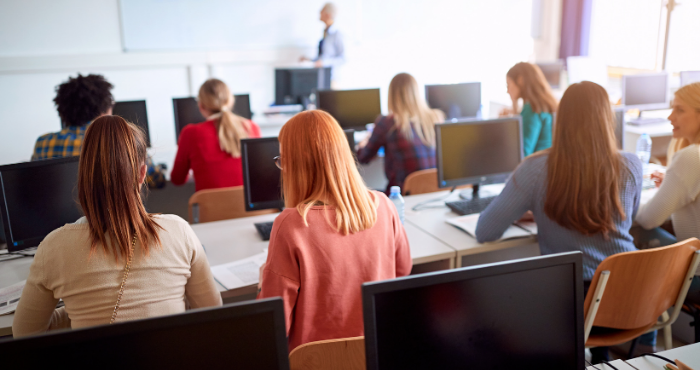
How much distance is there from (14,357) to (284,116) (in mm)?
4467

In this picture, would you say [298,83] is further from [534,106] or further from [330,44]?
[534,106]

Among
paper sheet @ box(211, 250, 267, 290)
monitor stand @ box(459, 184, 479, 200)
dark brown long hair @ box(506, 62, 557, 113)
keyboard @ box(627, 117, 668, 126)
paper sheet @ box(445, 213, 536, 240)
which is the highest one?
dark brown long hair @ box(506, 62, 557, 113)

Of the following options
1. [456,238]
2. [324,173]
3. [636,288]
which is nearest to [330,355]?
[324,173]

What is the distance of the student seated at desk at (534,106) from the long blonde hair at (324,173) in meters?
2.03

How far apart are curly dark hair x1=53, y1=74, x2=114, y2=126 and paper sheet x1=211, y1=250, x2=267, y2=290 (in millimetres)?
1243

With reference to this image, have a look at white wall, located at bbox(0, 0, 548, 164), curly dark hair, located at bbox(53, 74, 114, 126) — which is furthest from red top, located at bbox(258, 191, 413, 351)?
white wall, located at bbox(0, 0, 548, 164)

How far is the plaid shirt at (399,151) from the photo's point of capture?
3373 mm

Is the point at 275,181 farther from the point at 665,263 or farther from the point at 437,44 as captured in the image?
the point at 437,44

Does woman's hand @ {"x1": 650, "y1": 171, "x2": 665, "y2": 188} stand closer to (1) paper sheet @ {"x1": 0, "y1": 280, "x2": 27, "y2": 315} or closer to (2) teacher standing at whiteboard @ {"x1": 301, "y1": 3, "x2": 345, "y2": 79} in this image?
(1) paper sheet @ {"x1": 0, "y1": 280, "x2": 27, "y2": 315}

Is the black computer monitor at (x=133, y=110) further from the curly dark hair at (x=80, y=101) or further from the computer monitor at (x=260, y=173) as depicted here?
the computer monitor at (x=260, y=173)

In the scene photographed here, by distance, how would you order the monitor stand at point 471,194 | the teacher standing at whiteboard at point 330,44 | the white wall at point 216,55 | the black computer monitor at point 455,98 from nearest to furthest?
the monitor stand at point 471,194, the black computer monitor at point 455,98, the white wall at point 216,55, the teacher standing at whiteboard at point 330,44

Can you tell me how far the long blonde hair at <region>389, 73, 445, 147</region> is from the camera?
340 centimetres

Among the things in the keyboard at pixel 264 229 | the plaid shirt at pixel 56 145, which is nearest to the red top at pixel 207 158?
the plaid shirt at pixel 56 145

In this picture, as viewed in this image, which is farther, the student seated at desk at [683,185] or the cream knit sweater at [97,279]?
the student seated at desk at [683,185]
